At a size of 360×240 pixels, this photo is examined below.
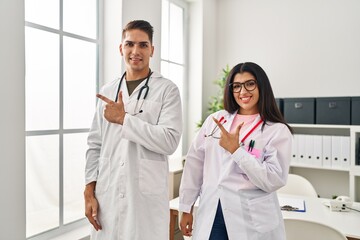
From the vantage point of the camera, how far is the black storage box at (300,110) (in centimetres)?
326

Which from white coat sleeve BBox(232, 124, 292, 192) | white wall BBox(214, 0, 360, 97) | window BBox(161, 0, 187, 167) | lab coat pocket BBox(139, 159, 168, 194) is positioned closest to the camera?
white coat sleeve BBox(232, 124, 292, 192)

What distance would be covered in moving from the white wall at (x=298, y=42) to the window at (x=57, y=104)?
206 centimetres

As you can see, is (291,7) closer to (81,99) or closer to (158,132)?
(81,99)

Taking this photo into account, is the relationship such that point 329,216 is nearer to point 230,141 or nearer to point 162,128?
point 230,141

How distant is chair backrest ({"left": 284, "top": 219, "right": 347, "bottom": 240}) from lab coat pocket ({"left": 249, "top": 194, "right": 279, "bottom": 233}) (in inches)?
10.1

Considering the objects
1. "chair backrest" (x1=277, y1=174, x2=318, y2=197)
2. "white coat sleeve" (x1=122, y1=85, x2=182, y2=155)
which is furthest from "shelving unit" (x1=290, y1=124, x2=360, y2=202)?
"white coat sleeve" (x1=122, y1=85, x2=182, y2=155)

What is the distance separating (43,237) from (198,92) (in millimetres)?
2447

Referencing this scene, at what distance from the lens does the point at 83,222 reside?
2.37 metres

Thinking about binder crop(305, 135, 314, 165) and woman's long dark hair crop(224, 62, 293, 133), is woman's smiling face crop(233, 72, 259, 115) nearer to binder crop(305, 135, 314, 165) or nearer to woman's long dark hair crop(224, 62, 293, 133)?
woman's long dark hair crop(224, 62, 293, 133)

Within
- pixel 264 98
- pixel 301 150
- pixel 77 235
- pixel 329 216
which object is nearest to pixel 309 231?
pixel 329 216

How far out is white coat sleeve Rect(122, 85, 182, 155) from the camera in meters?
1.42

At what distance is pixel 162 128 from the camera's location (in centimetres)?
147

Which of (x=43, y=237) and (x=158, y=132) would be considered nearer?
(x=158, y=132)

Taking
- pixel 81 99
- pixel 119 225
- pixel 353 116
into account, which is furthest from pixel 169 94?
pixel 353 116
